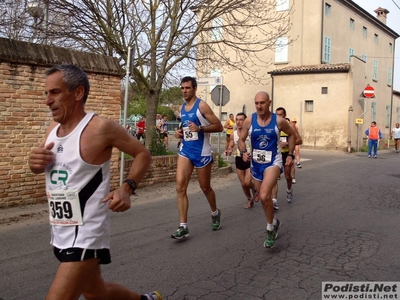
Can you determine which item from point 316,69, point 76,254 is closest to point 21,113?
point 76,254

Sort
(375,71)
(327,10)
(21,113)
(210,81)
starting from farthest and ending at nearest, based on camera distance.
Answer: (375,71) → (327,10) → (210,81) → (21,113)

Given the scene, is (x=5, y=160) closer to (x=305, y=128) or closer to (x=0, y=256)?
(x=0, y=256)

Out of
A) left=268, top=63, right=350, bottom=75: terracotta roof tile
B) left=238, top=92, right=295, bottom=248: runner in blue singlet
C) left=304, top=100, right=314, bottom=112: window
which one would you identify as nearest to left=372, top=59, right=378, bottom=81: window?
left=268, top=63, right=350, bottom=75: terracotta roof tile

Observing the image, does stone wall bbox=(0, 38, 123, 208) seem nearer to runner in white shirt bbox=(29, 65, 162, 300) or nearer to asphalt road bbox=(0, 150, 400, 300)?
asphalt road bbox=(0, 150, 400, 300)

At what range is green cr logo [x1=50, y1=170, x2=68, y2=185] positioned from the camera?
2609 mm

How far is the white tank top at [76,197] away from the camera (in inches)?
102

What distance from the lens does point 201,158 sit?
583 cm

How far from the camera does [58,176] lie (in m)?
2.63

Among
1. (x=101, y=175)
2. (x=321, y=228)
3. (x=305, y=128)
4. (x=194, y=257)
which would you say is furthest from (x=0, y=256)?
(x=305, y=128)

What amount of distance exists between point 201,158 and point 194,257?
139 cm

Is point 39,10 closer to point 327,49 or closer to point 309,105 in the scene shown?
point 309,105

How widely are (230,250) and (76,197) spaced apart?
3.14 m

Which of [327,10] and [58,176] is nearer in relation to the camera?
[58,176]

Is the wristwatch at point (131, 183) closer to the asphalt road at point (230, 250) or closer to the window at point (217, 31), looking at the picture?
the asphalt road at point (230, 250)
